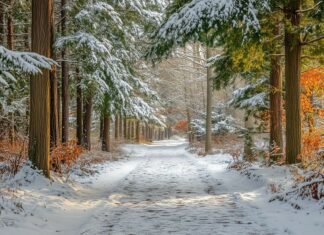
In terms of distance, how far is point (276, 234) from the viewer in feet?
20.8

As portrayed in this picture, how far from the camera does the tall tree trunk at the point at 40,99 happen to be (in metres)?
10.1

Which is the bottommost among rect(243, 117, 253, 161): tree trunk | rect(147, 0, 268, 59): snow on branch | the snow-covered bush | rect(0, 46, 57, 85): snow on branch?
rect(243, 117, 253, 161): tree trunk

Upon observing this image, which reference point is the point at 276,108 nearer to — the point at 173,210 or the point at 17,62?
the point at 173,210

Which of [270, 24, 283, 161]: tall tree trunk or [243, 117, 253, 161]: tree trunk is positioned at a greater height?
[270, 24, 283, 161]: tall tree trunk

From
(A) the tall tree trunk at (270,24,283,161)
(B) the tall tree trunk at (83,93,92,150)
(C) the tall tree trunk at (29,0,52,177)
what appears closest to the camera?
(C) the tall tree trunk at (29,0,52,177)

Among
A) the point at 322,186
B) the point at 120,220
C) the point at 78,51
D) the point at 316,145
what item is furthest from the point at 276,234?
the point at 78,51

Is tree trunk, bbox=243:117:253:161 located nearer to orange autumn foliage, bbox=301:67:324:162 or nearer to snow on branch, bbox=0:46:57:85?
orange autumn foliage, bbox=301:67:324:162

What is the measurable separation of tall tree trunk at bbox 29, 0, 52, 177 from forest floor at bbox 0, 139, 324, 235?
463mm

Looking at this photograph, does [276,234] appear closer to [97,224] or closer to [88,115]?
[97,224]

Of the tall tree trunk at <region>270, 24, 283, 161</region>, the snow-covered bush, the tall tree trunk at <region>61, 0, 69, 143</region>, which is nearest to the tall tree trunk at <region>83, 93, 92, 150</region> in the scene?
the tall tree trunk at <region>61, 0, 69, 143</region>

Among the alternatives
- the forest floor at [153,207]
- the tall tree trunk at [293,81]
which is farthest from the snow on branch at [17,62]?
the tall tree trunk at [293,81]

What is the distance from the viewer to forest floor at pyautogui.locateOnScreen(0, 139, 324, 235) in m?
6.86

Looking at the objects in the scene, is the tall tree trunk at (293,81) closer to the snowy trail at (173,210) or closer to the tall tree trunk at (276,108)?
the tall tree trunk at (276,108)

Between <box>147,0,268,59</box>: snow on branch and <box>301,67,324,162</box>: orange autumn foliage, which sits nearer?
<box>147,0,268,59</box>: snow on branch
